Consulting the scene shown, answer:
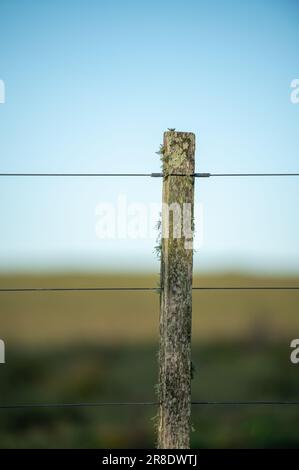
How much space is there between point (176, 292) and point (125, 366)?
12.2 metres

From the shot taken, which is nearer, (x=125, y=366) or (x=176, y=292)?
(x=176, y=292)

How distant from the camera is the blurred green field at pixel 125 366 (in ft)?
35.7

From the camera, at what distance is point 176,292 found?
8.77 feet

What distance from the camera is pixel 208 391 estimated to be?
1296 cm

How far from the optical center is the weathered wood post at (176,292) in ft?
8.70

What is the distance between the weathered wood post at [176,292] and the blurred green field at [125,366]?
727 centimetres

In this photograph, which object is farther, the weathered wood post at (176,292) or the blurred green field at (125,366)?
the blurred green field at (125,366)

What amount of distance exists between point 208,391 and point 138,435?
3.02m

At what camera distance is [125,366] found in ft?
47.4

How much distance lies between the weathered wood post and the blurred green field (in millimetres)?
7275

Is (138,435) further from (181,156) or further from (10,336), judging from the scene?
(181,156)

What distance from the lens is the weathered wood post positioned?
2652mm

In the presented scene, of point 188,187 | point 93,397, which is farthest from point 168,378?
point 93,397

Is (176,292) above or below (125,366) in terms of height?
below
